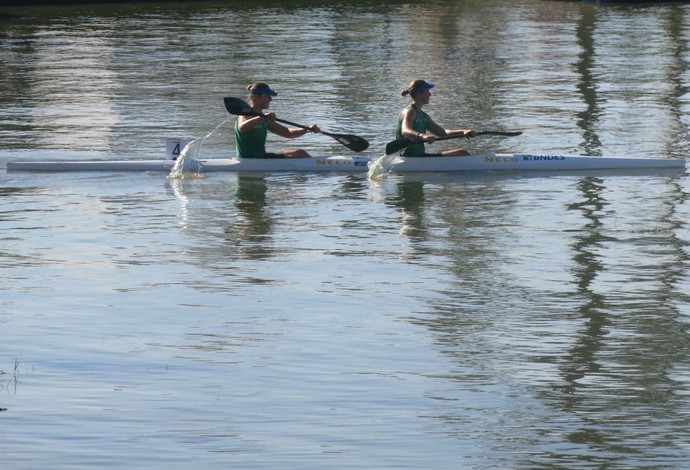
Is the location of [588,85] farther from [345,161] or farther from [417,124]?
[345,161]

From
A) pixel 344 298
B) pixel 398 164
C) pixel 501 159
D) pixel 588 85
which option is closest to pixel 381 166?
pixel 398 164

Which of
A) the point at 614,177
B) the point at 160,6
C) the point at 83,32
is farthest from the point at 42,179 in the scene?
the point at 160,6

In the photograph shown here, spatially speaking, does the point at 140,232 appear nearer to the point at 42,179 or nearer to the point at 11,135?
the point at 42,179

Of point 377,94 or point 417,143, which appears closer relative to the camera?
point 417,143

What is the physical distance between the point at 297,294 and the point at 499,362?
2.77 metres

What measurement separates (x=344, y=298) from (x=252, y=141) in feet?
24.0

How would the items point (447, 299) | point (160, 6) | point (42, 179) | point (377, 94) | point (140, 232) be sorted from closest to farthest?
point (447, 299) < point (140, 232) < point (42, 179) < point (377, 94) < point (160, 6)

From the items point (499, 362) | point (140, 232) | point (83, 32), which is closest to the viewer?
point (499, 362)

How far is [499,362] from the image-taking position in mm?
11258

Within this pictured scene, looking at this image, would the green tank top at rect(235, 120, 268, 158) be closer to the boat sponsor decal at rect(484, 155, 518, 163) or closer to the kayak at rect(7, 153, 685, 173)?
the kayak at rect(7, 153, 685, 173)

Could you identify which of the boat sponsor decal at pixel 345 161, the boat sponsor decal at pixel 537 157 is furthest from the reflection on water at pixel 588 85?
the boat sponsor decal at pixel 345 161

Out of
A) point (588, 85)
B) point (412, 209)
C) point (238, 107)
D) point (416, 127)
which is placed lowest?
point (588, 85)

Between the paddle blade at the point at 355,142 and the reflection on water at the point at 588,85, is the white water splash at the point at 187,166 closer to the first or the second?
the paddle blade at the point at 355,142

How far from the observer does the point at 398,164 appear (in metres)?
20.3
